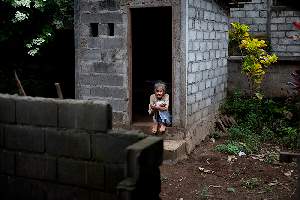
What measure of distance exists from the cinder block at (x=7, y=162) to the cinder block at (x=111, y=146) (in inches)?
43.0

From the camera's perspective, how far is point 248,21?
46.5ft

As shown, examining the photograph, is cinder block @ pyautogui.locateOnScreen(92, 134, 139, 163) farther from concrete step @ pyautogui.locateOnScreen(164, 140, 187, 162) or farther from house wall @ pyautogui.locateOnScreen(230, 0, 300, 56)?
house wall @ pyautogui.locateOnScreen(230, 0, 300, 56)

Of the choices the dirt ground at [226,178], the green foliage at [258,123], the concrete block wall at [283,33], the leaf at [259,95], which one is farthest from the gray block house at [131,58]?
the concrete block wall at [283,33]

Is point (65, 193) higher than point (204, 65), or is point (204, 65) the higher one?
point (204, 65)

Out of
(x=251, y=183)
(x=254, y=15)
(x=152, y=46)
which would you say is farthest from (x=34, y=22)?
(x=254, y=15)

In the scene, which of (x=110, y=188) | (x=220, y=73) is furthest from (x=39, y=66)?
(x=110, y=188)

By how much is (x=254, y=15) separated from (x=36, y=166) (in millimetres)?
11479

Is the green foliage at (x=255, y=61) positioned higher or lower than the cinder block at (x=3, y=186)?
higher

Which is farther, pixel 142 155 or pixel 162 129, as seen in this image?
pixel 162 129

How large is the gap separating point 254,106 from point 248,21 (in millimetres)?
4862

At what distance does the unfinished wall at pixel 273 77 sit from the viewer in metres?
11.0

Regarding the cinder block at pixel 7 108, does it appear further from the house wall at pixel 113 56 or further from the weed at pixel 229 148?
the weed at pixel 229 148

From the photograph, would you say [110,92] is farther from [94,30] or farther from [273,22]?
[273,22]

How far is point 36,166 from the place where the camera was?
14.5 ft
